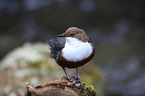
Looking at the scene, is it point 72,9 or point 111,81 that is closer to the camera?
point 111,81

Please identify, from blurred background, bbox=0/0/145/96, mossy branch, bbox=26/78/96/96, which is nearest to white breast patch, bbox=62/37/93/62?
mossy branch, bbox=26/78/96/96

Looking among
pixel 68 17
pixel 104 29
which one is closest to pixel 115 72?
pixel 104 29

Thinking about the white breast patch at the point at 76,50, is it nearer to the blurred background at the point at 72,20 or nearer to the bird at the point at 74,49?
the bird at the point at 74,49

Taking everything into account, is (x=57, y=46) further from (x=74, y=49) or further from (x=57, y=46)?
(x=74, y=49)

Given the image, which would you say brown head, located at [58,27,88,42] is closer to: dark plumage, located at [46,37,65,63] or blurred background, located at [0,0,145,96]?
dark plumage, located at [46,37,65,63]

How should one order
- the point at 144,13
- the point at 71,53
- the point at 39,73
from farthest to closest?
the point at 144,13 → the point at 39,73 → the point at 71,53

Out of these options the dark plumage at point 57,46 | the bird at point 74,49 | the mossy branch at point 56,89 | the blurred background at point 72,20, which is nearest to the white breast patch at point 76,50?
the bird at point 74,49

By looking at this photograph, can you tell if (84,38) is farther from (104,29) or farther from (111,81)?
(104,29)
